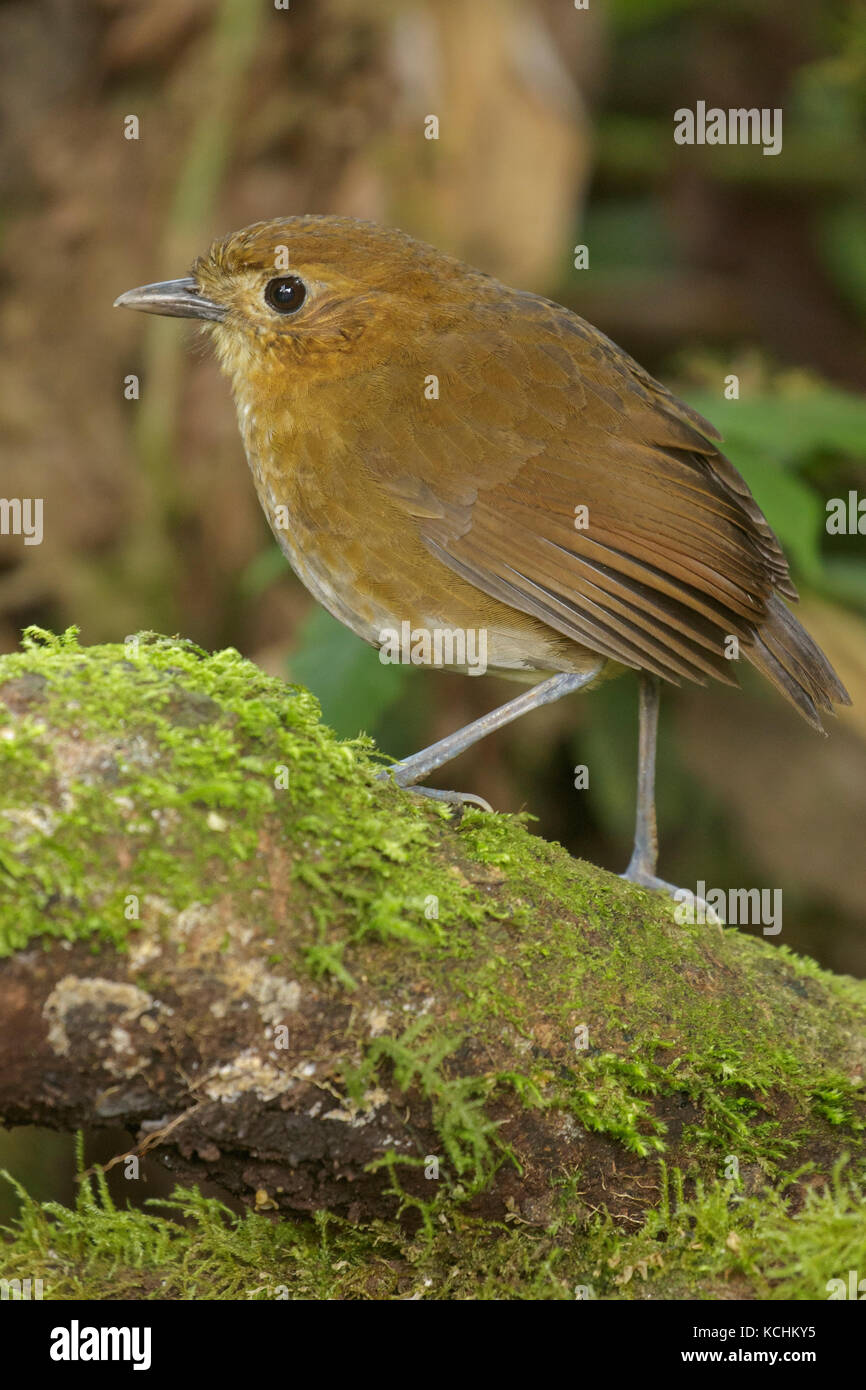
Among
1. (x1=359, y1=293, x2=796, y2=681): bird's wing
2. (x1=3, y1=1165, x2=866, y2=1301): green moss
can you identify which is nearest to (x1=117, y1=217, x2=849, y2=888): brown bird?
(x1=359, y1=293, x2=796, y2=681): bird's wing

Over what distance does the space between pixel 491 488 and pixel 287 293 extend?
723 mm

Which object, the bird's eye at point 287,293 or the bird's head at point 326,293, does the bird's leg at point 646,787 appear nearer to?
the bird's head at point 326,293

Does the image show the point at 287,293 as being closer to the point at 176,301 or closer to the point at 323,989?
the point at 176,301

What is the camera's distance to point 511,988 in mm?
2201

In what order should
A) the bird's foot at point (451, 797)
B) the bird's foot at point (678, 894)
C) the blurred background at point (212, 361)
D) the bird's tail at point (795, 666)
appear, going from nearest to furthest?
the bird's foot at point (451, 797), the bird's foot at point (678, 894), the bird's tail at point (795, 666), the blurred background at point (212, 361)

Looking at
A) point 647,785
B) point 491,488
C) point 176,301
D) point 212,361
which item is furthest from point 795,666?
point 212,361

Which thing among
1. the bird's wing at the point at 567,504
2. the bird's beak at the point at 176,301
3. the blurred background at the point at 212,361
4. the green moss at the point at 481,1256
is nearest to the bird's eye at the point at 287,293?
the bird's beak at the point at 176,301

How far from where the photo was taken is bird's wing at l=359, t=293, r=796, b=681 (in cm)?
275

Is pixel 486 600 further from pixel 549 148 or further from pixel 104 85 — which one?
pixel 104 85

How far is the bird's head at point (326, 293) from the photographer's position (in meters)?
2.99

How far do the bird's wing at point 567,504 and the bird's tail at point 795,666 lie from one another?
0.15 ft

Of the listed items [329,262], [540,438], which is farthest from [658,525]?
[329,262]

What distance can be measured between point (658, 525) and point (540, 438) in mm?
305

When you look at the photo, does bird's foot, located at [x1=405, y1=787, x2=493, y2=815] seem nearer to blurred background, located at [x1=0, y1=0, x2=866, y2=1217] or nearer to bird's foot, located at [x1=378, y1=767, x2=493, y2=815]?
bird's foot, located at [x1=378, y1=767, x2=493, y2=815]
